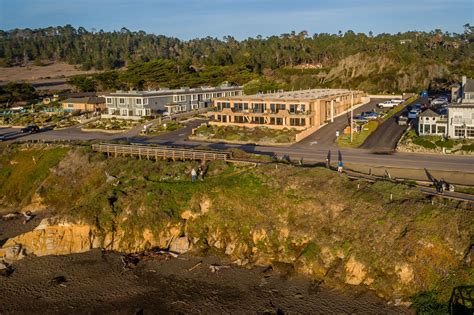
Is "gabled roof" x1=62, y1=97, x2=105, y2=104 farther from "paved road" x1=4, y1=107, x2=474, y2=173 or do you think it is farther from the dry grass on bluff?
the dry grass on bluff

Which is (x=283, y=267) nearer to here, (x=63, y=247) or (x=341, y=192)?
(x=341, y=192)

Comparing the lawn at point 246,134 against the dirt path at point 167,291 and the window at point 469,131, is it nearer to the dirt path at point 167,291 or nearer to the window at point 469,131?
the window at point 469,131

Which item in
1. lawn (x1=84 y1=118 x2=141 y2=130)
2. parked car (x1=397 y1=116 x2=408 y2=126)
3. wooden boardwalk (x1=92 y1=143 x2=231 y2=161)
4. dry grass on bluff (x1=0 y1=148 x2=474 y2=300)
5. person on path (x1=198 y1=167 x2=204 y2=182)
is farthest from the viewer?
lawn (x1=84 y1=118 x2=141 y2=130)

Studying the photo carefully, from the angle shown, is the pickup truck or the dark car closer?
the dark car

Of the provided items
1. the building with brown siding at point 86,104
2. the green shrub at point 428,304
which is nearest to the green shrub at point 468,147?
the green shrub at point 428,304

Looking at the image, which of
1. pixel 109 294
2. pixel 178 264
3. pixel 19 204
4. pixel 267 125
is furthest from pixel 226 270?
pixel 267 125

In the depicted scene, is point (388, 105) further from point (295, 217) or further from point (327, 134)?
point (295, 217)

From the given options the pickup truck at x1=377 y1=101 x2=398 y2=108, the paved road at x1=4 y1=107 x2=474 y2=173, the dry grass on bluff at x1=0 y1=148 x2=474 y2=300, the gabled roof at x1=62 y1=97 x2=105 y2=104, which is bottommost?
the dry grass on bluff at x1=0 y1=148 x2=474 y2=300

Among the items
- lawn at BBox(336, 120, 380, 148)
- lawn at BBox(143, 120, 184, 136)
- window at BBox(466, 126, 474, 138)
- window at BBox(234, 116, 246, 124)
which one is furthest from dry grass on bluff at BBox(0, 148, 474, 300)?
window at BBox(234, 116, 246, 124)
